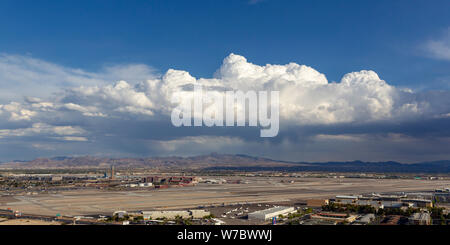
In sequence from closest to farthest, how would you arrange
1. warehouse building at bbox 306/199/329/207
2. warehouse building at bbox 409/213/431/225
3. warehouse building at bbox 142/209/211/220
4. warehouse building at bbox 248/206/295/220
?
warehouse building at bbox 409/213/431/225 < warehouse building at bbox 248/206/295/220 < warehouse building at bbox 142/209/211/220 < warehouse building at bbox 306/199/329/207

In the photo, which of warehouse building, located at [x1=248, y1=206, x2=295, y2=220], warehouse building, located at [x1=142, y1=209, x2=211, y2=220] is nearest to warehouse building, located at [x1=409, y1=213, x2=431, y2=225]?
warehouse building, located at [x1=248, y1=206, x2=295, y2=220]

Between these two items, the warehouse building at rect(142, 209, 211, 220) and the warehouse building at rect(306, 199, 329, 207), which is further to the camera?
the warehouse building at rect(306, 199, 329, 207)

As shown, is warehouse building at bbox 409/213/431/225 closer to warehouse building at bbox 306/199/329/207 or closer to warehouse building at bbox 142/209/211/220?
warehouse building at bbox 306/199/329/207

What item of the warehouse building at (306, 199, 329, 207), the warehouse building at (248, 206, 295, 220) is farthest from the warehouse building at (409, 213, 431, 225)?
the warehouse building at (306, 199, 329, 207)

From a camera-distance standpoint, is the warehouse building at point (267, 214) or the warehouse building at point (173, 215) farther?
the warehouse building at point (173, 215)

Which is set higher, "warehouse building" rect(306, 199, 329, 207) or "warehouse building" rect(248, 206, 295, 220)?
"warehouse building" rect(248, 206, 295, 220)

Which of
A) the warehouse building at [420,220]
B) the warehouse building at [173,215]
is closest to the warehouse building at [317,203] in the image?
the warehouse building at [420,220]

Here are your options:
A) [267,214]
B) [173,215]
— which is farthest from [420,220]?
[173,215]

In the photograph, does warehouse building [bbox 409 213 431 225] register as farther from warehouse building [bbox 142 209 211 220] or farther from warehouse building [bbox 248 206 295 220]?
warehouse building [bbox 142 209 211 220]

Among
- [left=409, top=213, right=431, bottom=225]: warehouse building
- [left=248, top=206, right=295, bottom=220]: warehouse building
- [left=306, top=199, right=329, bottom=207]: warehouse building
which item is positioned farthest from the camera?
[left=306, top=199, right=329, bottom=207]: warehouse building

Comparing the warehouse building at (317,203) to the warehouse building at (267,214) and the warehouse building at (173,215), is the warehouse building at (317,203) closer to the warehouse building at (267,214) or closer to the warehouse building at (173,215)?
the warehouse building at (267,214)

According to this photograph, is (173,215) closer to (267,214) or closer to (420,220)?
(267,214)
